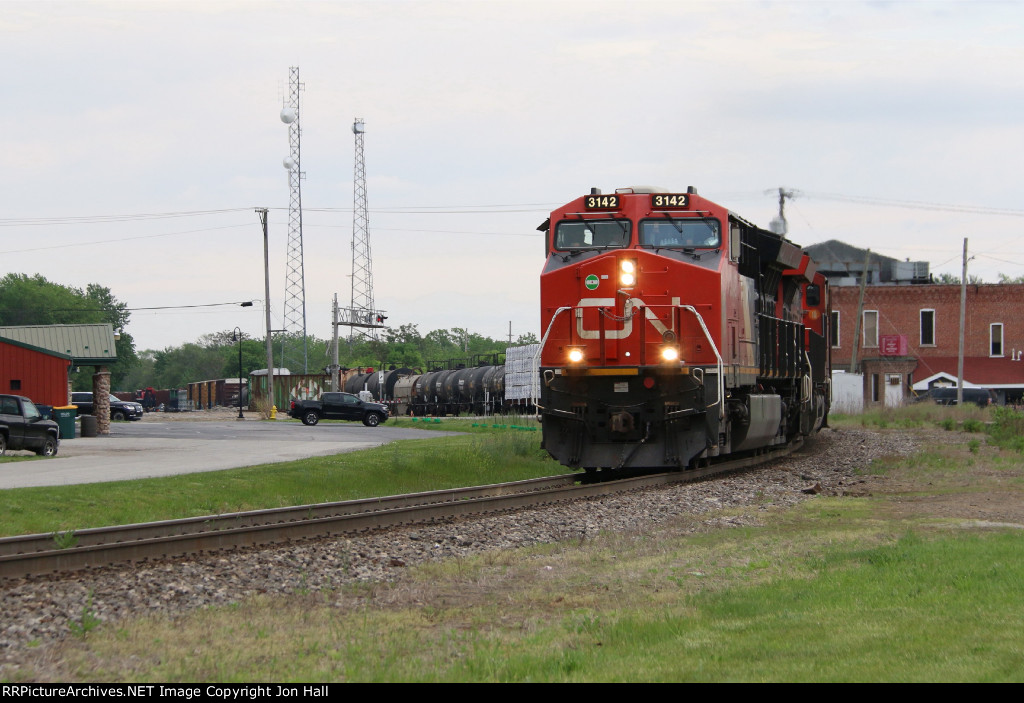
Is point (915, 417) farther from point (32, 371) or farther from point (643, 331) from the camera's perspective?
point (32, 371)

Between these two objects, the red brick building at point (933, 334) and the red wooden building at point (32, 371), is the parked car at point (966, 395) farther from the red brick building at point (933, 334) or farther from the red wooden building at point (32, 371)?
the red wooden building at point (32, 371)

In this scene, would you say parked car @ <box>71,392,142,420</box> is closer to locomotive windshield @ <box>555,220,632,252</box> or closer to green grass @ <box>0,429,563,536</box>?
green grass @ <box>0,429,563,536</box>

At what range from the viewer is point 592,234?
656 inches

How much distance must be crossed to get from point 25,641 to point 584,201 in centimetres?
1198

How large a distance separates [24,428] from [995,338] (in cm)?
5819

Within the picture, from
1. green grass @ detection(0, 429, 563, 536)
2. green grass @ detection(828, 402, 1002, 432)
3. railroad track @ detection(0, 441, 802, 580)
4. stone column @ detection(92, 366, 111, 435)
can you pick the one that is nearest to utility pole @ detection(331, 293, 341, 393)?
stone column @ detection(92, 366, 111, 435)

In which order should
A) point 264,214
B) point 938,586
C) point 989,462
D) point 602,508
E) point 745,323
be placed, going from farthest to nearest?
point 264,214 < point 989,462 < point 745,323 < point 602,508 < point 938,586

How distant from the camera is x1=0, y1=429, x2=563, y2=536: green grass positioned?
12781 mm

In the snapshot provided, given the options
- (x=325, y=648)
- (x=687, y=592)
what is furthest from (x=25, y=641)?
(x=687, y=592)

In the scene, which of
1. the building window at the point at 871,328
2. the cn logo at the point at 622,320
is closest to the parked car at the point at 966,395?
the building window at the point at 871,328

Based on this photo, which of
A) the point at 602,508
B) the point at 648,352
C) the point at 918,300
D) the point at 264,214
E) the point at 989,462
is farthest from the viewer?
the point at 918,300

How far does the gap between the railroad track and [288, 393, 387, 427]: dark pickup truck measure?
33.7 meters

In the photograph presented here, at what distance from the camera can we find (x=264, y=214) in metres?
52.5

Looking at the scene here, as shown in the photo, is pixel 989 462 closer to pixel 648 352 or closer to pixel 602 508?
pixel 648 352
